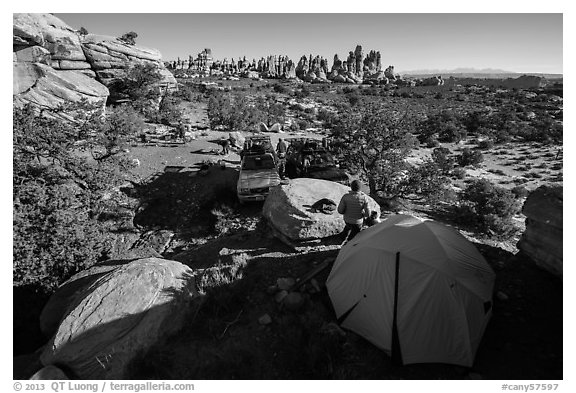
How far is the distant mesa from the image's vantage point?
18.5m

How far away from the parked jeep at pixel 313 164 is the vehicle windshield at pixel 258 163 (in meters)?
1.71

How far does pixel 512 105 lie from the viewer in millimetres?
52219

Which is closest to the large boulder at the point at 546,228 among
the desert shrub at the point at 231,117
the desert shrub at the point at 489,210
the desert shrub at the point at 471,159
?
the desert shrub at the point at 489,210

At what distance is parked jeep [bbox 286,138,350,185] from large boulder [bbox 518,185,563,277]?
7533 millimetres

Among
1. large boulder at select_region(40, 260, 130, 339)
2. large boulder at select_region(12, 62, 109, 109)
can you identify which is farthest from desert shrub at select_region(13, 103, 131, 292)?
large boulder at select_region(12, 62, 109, 109)

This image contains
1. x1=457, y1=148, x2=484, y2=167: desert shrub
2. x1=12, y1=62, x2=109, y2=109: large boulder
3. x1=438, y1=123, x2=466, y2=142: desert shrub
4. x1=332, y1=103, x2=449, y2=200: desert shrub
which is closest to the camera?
x1=332, y1=103, x2=449, y2=200: desert shrub

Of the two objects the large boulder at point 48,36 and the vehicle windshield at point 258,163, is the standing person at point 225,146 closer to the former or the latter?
the vehicle windshield at point 258,163

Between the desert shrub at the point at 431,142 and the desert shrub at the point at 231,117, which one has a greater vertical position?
the desert shrub at the point at 231,117

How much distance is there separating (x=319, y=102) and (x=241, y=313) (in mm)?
53210

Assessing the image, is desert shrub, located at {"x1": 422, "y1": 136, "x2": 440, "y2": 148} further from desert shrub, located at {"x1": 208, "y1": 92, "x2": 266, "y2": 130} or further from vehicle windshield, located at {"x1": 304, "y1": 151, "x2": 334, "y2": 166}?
vehicle windshield, located at {"x1": 304, "y1": 151, "x2": 334, "y2": 166}

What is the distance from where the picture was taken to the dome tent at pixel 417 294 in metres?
4.94

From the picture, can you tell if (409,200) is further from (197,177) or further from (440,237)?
(197,177)

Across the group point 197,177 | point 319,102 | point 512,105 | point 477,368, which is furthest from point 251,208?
point 512,105

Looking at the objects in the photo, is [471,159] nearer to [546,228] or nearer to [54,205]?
[546,228]
